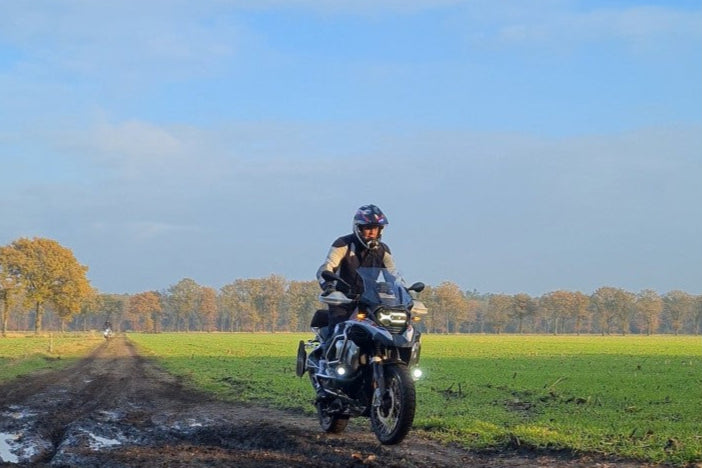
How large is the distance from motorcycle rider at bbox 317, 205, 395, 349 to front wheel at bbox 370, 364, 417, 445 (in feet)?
4.04

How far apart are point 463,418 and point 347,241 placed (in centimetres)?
375

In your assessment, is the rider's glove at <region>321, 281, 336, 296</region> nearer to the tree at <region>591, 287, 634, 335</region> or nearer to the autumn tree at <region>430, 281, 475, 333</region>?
the autumn tree at <region>430, 281, 475, 333</region>

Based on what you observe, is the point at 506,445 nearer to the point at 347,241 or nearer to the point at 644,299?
the point at 347,241

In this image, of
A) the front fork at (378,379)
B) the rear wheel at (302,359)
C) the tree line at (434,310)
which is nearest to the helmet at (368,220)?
the front fork at (378,379)

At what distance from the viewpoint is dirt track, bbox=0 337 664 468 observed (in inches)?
262

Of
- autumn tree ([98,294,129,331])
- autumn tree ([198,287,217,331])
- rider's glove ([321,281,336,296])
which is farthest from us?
autumn tree ([198,287,217,331])

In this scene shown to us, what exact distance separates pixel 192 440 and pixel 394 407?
266 cm

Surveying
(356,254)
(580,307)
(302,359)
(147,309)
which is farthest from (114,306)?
(356,254)

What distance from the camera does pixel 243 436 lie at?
836cm

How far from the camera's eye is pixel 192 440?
8.20m

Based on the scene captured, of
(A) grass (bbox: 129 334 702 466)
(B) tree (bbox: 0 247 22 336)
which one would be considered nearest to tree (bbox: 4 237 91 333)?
(B) tree (bbox: 0 247 22 336)

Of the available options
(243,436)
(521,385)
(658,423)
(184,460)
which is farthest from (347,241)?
(521,385)

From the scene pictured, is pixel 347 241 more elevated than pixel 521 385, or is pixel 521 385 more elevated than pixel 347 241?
pixel 347 241

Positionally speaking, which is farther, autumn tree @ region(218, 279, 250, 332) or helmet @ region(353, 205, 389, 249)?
autumn tree @ region(218, 279, 250, 332)
